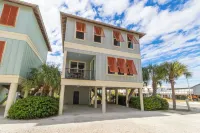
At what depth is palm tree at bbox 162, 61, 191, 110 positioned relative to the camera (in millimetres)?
15676

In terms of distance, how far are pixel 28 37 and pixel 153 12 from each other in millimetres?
12760

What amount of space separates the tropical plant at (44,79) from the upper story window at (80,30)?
4382mm

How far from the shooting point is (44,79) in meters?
10.7

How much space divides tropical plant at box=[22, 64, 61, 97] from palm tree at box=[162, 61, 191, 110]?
14219 millimetres

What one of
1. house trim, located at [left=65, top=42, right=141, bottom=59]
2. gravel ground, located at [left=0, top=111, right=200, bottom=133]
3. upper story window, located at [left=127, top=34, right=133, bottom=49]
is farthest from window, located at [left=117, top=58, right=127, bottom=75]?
gravel ground, located at [left=0, top=111, right=200, bottom=133]

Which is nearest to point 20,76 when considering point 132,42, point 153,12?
point 132,42

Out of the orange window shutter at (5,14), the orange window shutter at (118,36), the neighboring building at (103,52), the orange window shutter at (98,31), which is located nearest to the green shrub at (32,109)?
the neighboring building at (103,52)

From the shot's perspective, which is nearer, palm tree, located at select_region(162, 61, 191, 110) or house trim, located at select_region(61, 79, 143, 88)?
house trim, located at select_region(61, 79, 143, 88)

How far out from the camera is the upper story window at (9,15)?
10309 millimetres

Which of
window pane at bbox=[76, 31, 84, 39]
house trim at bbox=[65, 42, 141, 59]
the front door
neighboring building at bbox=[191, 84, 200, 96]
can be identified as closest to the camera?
house trim at bbox=[65, 42, 141, 59]

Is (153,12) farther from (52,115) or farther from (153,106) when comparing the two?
(52,115)

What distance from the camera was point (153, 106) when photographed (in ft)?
46.6

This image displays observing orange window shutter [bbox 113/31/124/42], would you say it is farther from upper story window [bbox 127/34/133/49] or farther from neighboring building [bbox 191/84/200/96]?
neighboring building [bbox 191/84/200/96]

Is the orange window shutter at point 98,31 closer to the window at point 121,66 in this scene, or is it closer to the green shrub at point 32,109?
the window at point 121,66
